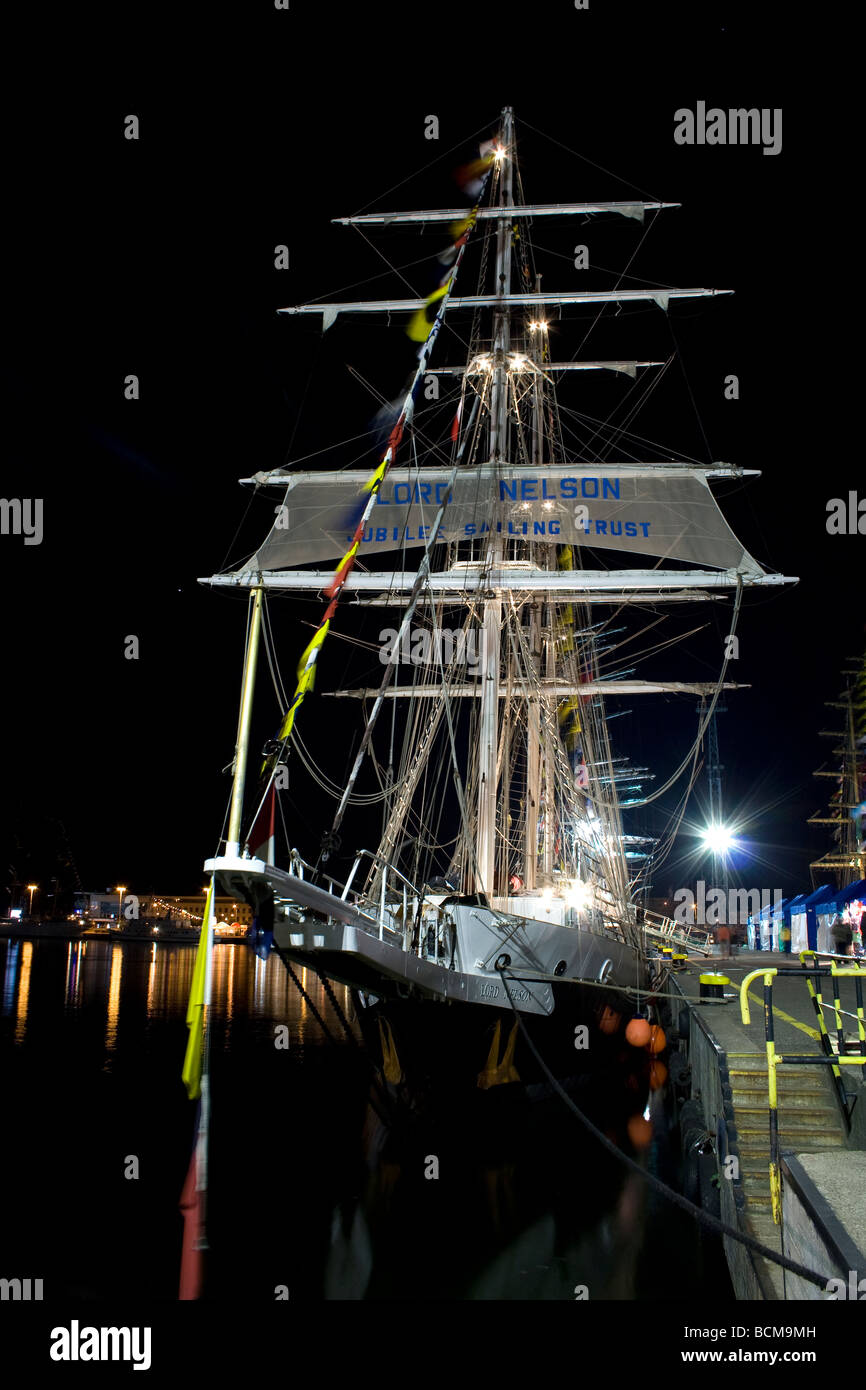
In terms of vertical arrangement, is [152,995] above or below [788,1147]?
above

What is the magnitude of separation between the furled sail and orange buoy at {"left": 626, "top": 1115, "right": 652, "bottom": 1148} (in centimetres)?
1213

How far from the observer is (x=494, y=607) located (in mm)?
20109

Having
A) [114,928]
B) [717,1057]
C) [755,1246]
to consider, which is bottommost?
[755,1246]

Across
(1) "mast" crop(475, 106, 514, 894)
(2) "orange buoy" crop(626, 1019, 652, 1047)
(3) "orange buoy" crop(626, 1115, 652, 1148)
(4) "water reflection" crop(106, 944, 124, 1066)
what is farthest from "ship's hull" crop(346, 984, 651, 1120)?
(4) "water reflection" crop(106, 944, 124, 1066)

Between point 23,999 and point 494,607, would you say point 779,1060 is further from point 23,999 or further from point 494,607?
point 23,999

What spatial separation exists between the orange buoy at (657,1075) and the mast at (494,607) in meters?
7.73

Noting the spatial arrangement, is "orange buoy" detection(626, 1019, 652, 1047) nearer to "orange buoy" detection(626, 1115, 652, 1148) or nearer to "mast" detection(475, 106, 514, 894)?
"orange buoy" detection(626, 1115, 652, 1148)

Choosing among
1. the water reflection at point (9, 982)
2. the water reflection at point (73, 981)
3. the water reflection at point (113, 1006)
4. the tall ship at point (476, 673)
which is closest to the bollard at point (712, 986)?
the tall ship at point (476, 673)

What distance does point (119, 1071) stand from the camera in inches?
968

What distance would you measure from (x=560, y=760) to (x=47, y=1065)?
1495 cm

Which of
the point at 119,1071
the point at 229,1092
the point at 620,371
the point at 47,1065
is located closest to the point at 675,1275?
the point at 229,1092

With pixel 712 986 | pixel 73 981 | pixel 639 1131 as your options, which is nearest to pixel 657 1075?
pixel 639 1131

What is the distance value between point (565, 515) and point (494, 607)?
17.9 ft
